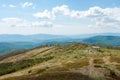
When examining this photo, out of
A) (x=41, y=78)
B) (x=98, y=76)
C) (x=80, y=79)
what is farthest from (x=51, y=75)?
(x=98, y=76)

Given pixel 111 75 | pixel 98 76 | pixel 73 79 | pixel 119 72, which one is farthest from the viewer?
pixel 119 72

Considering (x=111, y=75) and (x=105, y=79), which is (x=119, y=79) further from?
(x=105, y=79)

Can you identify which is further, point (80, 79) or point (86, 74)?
point (86, 74)

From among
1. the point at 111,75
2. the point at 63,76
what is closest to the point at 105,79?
the point at 111,75

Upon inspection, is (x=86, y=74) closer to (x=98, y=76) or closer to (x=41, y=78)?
(x=98, y=76)

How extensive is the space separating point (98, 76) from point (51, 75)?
20714mm

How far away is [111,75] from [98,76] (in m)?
9.88

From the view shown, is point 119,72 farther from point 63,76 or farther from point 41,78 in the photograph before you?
point 41,78

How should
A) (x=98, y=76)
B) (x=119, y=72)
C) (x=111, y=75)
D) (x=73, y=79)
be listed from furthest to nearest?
(x=119, y=72), (x=111, y=75), (x=98, y=76), (x=73, y=79)

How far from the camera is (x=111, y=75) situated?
107062mm

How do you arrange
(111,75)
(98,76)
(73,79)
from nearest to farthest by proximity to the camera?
(73,79), (98,76), (111,75)

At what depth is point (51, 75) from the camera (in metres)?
96.8

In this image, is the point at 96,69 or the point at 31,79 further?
the point at 96,69

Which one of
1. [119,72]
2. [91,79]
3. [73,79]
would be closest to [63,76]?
[73,79]
